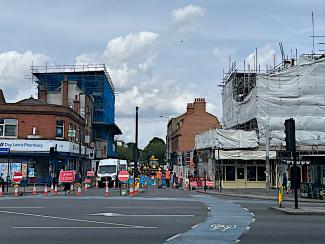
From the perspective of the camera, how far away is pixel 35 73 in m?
77.4

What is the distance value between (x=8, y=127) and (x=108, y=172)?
1092cm

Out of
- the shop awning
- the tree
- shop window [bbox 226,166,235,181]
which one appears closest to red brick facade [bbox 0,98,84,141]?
the shop awning

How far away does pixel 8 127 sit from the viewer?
161 ft

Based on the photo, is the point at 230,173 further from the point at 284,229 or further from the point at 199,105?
the point at 199,105

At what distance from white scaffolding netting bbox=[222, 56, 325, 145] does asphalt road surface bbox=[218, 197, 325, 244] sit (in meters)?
26.0

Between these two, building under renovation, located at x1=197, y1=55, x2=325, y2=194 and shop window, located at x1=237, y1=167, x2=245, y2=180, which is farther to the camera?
shop window, located at x1=237, y1=167, x2=245, y2=180

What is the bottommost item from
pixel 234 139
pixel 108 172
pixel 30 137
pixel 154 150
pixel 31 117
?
pixel 108 172

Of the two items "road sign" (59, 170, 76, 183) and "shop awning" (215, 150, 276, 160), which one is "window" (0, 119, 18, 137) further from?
"shop awning" (215, 150, 276, 160)

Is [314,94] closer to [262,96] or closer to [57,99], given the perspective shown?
[262,96]

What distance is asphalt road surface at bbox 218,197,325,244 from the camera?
12250mm

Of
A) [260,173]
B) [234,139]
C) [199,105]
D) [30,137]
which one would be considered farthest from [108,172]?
[199,105]

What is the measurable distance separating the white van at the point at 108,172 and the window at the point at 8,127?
9258 millimetres

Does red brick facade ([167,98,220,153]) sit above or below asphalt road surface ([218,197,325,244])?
above

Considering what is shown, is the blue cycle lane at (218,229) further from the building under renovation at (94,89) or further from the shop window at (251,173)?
the building under renovation at (94,89)
